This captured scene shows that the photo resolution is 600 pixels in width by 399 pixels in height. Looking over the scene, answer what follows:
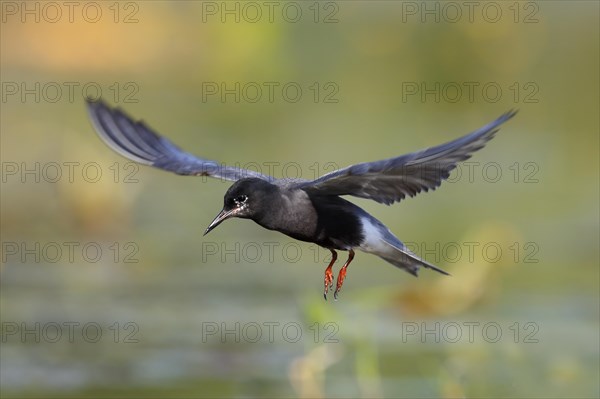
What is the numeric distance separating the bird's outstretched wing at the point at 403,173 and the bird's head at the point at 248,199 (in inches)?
7.7

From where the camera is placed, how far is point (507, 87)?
58.3ft

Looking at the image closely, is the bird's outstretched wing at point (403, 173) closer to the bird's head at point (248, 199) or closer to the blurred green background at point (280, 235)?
the bird's head at point (248, 199)

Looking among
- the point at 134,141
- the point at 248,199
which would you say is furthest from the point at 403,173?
the point at 134,141

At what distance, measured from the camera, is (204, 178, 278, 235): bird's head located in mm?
6590

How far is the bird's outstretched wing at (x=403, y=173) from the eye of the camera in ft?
20.1

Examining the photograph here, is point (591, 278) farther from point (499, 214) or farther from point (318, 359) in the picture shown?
point (318, 359)

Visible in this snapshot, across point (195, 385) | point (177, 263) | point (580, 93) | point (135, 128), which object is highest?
point (580, 93)

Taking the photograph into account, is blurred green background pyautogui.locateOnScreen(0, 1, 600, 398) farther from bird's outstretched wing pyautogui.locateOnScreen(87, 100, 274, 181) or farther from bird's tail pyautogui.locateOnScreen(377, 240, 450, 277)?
bird's outstretched wing pyautogui.locateOnScreen(87, 100, 274, 181)

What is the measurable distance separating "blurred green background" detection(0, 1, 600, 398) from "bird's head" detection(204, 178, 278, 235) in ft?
4.31

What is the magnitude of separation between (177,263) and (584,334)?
11.8ft

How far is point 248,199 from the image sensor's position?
6598 mm

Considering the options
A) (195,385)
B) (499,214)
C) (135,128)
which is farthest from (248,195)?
(499,214)

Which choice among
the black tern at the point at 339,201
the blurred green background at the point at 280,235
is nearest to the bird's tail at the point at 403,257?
the black tern at the point at 339,201

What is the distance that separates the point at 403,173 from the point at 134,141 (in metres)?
2.13
